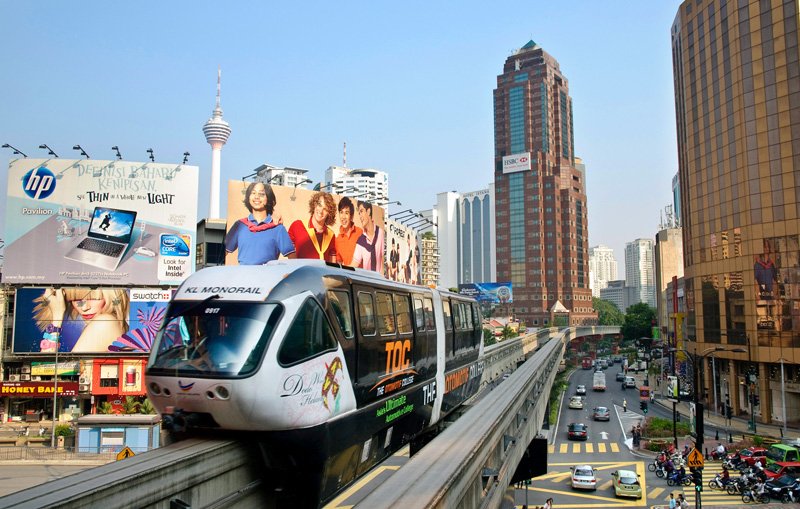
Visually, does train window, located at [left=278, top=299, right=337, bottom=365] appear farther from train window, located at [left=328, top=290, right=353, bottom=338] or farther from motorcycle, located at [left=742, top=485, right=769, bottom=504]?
motorcycle, located at [left=742, top=485, right=769, bottom=504]

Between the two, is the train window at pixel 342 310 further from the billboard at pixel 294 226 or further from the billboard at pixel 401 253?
the billboard at pixel 401 253

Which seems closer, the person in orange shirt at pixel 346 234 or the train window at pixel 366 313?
the train window at pixel 366 313

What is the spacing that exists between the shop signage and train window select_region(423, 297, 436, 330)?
4537 cm

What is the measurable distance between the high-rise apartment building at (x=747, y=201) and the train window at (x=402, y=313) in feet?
144

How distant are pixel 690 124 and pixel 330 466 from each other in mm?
62151

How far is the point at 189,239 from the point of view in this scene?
56.0 meters

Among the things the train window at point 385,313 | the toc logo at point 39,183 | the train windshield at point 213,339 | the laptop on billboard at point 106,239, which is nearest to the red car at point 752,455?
the train window at point 385,313

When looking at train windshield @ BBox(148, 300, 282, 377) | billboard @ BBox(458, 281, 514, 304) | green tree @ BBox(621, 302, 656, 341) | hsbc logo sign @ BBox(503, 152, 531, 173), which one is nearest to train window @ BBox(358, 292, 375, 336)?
train windshield @ BBox(148, 300, 282, 377)

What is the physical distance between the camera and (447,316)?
63.2 ft

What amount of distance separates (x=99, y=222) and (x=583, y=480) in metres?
44.2

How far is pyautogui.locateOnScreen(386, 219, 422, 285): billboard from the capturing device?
83.3 m

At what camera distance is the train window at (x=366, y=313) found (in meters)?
11.9

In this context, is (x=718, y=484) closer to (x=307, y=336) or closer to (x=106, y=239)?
(x=307, y=336)

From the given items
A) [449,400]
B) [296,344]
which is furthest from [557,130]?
[296,344]
